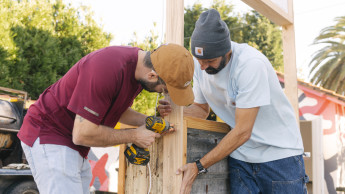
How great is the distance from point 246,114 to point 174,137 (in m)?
0.46

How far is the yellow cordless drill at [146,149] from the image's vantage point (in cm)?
194

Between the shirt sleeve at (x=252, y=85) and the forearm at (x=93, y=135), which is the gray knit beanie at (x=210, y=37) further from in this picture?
the forearm at (x=93, y=135)

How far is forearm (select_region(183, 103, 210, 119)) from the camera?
8.36ft

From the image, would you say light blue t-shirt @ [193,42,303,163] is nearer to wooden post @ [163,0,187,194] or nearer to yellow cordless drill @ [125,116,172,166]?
wooden post @ [163,0,187,194]

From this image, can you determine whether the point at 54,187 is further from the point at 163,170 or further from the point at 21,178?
the point at 21,178

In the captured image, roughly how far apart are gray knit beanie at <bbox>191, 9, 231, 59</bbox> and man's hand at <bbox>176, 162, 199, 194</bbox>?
0.68 m

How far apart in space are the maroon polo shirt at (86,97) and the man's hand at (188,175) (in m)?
0.52

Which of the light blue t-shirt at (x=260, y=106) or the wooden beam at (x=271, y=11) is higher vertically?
the wooden beam at (x=271, y=11)

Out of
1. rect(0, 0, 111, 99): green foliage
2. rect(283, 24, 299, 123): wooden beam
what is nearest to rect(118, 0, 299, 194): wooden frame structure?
rect(283, 24, 299, 123): wooden beam

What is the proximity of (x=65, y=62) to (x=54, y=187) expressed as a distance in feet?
29.8

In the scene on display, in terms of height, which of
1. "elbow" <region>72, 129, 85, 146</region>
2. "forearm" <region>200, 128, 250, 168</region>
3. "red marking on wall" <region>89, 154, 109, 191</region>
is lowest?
"red marking on wall" <region>89, 154, 109, 191</region>

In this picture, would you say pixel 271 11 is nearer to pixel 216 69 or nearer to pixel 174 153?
pixel 216 69

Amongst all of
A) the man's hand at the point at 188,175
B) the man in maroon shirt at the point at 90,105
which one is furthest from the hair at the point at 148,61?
the man's hand at the point at 188,175

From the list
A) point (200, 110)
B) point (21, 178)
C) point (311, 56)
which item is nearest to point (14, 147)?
point (21, 178)
